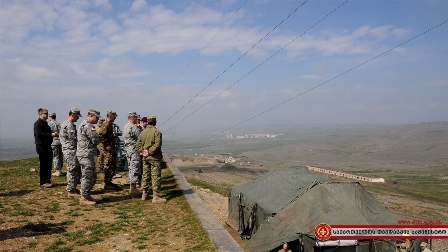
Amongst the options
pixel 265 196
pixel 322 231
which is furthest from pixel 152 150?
pixel 322 231

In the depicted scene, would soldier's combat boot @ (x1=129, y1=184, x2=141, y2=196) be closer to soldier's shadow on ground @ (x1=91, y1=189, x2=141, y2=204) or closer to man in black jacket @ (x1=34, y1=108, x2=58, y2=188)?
soldier's shadow on ground @ (x1=91, y1=189, x2=141, y2=204)

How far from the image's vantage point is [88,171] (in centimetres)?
882

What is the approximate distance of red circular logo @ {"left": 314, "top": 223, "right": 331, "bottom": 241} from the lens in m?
7.40

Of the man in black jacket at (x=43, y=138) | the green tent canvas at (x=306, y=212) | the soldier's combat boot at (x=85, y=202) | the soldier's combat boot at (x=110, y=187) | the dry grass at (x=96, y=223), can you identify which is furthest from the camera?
the soldier's combat boot at (x=110, y=187)

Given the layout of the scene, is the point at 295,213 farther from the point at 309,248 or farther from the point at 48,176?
the point at 48,176

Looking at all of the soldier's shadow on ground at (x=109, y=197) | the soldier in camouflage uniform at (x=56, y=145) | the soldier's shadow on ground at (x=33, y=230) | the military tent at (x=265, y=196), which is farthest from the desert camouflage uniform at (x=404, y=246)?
the soldier in camouflage uniform at (x=56, y=145)

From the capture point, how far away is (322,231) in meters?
7.55

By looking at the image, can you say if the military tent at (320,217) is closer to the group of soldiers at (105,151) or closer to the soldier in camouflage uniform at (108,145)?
the group of soldiers at (105,151)

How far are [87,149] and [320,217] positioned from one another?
21.1 feet

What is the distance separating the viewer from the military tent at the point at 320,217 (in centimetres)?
765

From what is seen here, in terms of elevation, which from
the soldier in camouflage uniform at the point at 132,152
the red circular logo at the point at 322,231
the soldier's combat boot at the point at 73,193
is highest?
the soldier in camouflage uniform at the point at 132,152

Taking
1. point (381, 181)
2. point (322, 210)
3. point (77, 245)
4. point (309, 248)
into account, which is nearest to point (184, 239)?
point (77, 245)

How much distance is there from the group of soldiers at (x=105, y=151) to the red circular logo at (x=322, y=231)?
463cm

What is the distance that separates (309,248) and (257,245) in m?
1.53
